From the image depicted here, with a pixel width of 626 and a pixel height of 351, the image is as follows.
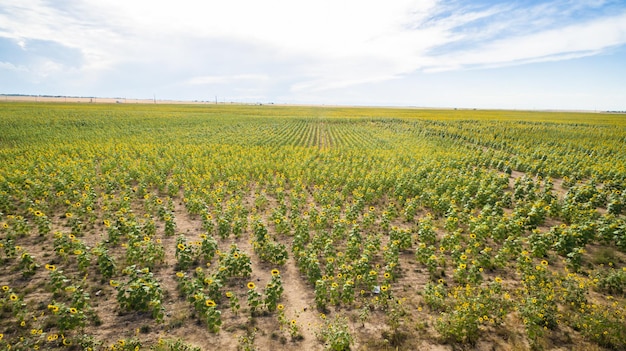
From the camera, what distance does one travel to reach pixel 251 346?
5848mm

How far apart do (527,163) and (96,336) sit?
86.2 ft

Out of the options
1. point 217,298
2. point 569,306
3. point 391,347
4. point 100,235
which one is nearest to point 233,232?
point 217,298

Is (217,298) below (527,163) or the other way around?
below

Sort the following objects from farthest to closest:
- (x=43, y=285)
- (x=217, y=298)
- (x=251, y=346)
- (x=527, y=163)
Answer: (x=527, y=163) < (x=43, y=285) < (x=217, y=298) < (x=251, y=346)

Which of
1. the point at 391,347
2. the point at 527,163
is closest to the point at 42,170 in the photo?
the point at 391,347

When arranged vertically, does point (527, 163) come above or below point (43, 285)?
above

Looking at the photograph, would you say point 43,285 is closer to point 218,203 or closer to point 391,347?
point 218,203

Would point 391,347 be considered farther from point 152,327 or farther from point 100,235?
point 100,235

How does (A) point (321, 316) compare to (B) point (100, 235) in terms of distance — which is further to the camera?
(B) point (100, 235)

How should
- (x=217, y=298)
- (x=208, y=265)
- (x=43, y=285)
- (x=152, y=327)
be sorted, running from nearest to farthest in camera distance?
(x=152, y=327)
(x=217, y=298)
(x=43, y=285)
(x=208, y=265)

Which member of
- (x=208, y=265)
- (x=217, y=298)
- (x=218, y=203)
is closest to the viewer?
(x=217, y=298)

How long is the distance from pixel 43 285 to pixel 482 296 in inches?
434

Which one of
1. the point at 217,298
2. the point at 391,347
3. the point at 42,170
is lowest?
the point at 391,347

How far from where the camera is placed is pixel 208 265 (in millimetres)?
8266
